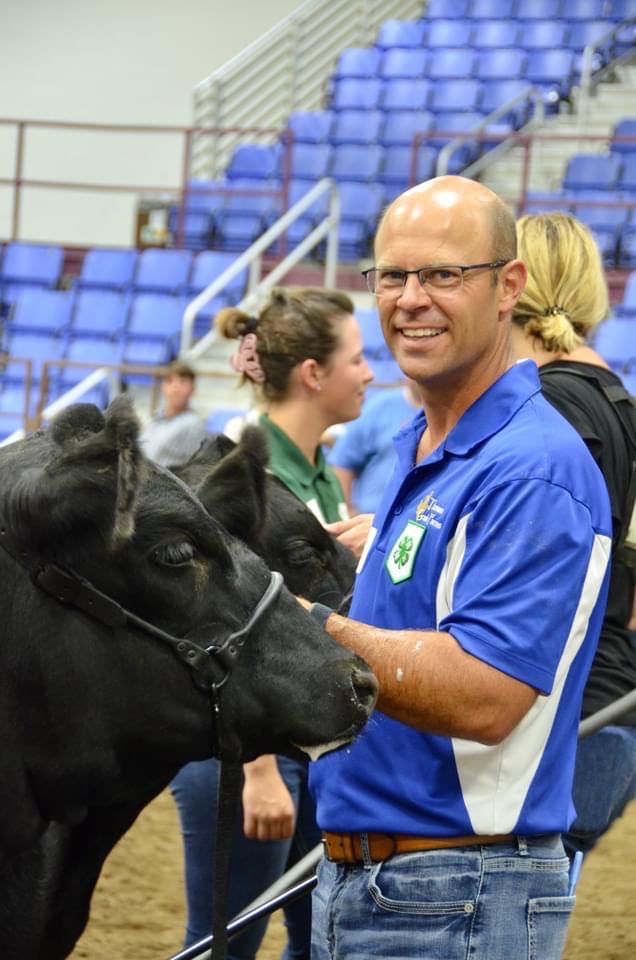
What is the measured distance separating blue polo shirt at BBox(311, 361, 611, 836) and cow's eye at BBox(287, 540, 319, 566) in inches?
40.0

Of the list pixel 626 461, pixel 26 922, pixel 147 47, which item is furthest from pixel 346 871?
pixel 147 47

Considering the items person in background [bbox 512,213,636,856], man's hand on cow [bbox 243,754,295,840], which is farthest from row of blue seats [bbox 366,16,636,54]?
man's hand on cow [bbox 243,754,295,840]

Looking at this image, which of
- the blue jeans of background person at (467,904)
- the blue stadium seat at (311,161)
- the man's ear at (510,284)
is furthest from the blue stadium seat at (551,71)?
the blue jeans of background person at (467,904)

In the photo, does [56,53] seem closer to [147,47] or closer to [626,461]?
[147,47]

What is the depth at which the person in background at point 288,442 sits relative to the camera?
336 cm

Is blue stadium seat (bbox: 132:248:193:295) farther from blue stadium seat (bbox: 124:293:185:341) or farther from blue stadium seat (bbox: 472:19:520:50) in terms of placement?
blue stadium seat (bbox: 472:19:520:50)

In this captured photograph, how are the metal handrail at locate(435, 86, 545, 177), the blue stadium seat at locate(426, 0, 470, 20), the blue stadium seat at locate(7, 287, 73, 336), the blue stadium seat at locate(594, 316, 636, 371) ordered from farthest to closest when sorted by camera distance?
the blue stadium seat at locate(426, 0, 470, 20)
the blue stadium seat at locate(7, 287, 73, 336)
the metal handrail at locate(435, 86, 545, 177)
the blue stadium seat at locate(594, 316, 636, 371)

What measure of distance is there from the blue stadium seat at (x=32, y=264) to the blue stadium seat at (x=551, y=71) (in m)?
5.98

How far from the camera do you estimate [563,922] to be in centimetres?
220

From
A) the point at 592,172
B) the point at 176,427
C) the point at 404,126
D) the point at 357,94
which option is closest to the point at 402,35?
the point at 357,94

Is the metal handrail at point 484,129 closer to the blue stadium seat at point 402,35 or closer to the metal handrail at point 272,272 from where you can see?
the metal handrail at point 272,272

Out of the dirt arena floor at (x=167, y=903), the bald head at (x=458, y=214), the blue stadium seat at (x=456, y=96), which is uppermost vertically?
the blue stadium seat at (x=456, y=96)

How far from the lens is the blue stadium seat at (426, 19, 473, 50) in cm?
1778

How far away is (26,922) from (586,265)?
175cm
